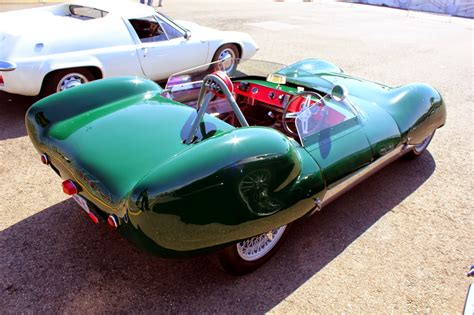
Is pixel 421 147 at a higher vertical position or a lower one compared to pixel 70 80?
lower

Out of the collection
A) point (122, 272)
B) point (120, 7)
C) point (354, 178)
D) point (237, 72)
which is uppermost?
point (120, 7)

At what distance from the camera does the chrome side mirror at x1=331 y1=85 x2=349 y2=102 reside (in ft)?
9.90

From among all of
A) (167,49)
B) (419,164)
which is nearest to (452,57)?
(419,164)

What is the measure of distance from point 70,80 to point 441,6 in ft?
76.6

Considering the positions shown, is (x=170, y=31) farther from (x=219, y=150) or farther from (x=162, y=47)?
(x=219, y=150)

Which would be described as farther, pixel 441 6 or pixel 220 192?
pixel 441 6

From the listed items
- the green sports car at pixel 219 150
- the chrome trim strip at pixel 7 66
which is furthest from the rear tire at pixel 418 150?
the chrome trim strip at pixel 7 66

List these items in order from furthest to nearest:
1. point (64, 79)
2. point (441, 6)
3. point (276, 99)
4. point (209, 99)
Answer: point (441, 6)
point (64, 79)
point (276, 99)
point (209, 99)

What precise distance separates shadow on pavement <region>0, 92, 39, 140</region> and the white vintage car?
40cm

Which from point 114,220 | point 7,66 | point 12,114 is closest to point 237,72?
point 114,220

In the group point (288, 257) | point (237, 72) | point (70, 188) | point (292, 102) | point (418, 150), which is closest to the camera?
point (70, 188)

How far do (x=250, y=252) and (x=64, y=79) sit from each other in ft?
11.3

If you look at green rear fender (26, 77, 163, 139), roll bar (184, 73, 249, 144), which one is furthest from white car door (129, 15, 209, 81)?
roll bar (184, 73, 249, 144)

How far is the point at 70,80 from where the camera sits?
4.78 m
